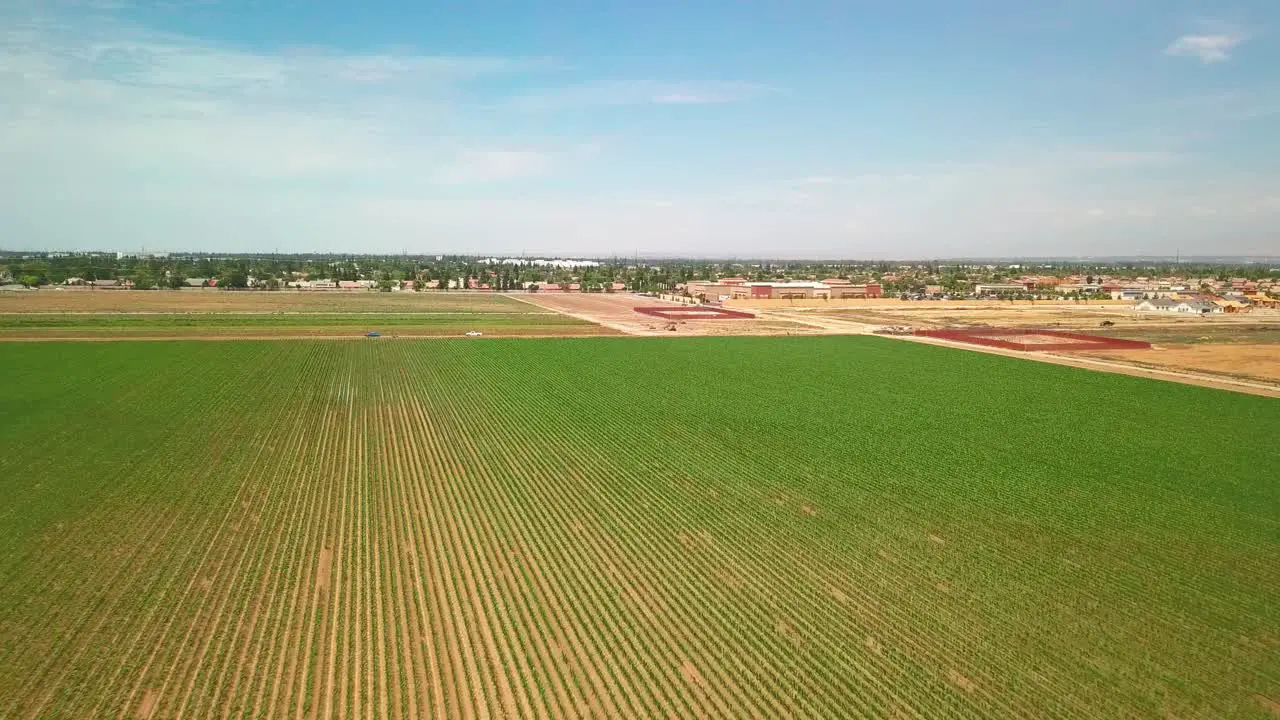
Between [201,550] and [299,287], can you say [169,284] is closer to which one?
[299,287]

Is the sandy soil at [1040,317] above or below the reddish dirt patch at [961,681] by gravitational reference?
above

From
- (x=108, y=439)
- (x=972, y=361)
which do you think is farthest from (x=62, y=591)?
(x=972, y=361)

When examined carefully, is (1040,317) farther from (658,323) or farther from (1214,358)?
(658,323)

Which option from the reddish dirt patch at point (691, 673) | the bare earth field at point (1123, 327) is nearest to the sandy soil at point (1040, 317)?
the bare earth field at point (1123, 327)

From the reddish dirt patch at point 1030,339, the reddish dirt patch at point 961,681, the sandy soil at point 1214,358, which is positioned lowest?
the reddish dirt patch at point 961,681

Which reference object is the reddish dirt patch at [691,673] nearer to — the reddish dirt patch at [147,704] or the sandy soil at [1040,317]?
the reddish dirt patch at [147,704]

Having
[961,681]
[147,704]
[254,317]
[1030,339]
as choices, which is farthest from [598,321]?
[147,704]
